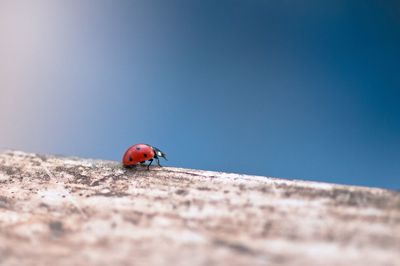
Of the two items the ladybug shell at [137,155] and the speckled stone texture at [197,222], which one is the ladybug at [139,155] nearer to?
the ladybug shell at [137,155]

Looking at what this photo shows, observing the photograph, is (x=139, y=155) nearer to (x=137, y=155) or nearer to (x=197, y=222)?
(x=137, y=155)

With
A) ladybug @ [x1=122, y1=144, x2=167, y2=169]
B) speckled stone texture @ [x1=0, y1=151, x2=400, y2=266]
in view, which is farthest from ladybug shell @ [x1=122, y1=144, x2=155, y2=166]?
speckled stone texture @ [x1=0, y1=151, x2=400, y2=266]

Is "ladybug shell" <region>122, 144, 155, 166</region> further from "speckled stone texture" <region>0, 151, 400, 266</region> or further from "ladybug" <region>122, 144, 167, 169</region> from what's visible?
"speckled stone texture" <region>0, 151, 400, 266</region>

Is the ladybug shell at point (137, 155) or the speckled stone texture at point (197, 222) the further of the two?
the ladybug shell at point (137, 155)

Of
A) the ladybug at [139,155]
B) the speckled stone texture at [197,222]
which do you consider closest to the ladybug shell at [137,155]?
the ladybug at [139,155]

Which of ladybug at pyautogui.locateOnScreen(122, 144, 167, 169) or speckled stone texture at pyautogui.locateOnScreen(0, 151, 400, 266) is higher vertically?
ladybug at pyautogui.locateOnScreen(122, 144, 167, 169)

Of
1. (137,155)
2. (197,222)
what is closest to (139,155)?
(137,155)

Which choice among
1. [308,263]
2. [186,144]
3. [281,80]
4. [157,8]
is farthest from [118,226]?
[157,8]
